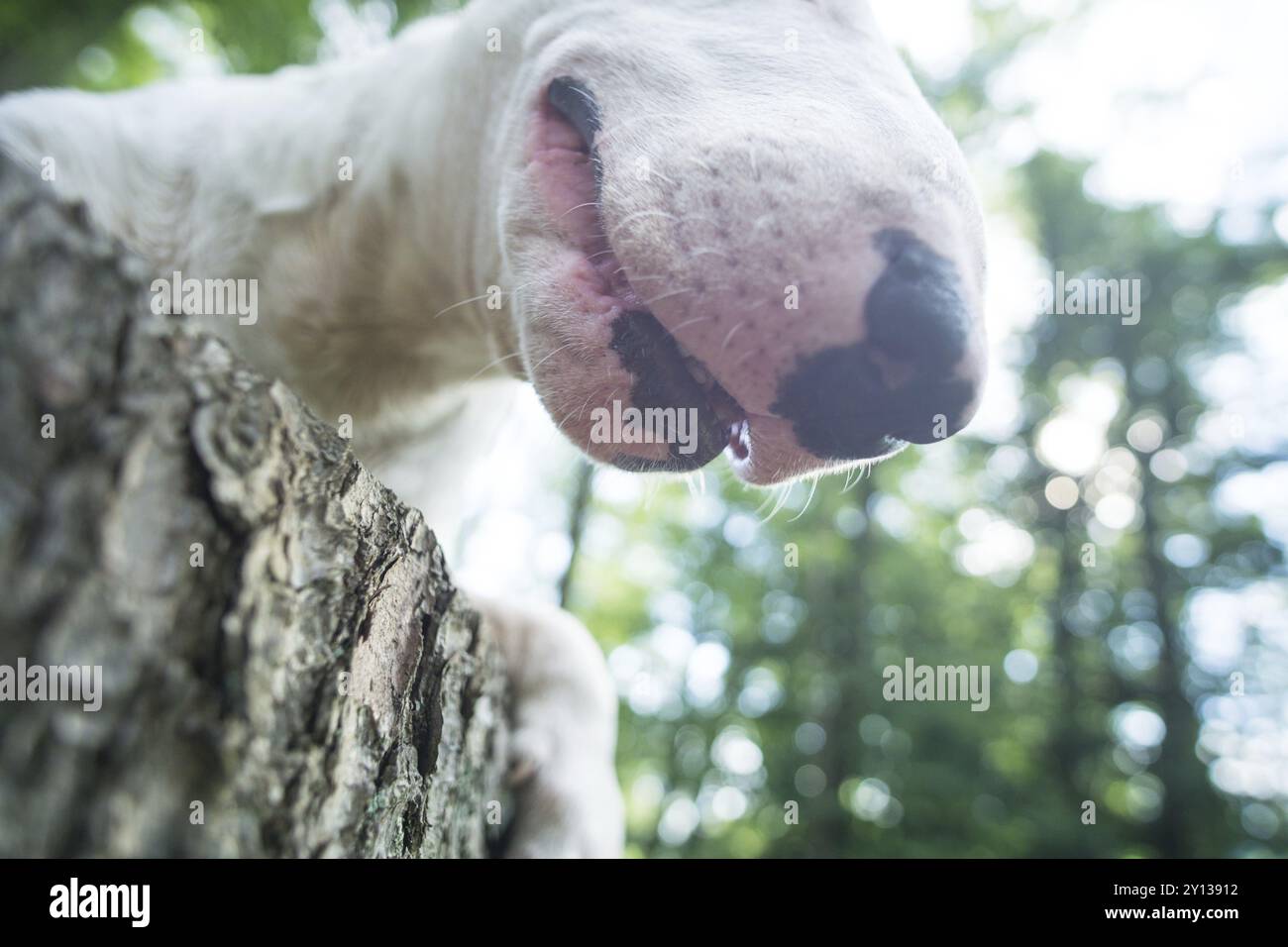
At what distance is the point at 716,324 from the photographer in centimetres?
142

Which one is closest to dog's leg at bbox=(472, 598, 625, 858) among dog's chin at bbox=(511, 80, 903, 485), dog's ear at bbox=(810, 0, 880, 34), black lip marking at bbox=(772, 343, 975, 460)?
dog's chin at bbox=(511, 80, 903, 485)

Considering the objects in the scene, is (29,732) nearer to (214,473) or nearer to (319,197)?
(214,473)

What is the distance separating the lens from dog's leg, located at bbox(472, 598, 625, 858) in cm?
213

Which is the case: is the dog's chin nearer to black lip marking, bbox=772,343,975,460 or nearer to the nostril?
black lip marking, bbox=772,343,975,460

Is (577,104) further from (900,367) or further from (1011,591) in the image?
(1011,591)

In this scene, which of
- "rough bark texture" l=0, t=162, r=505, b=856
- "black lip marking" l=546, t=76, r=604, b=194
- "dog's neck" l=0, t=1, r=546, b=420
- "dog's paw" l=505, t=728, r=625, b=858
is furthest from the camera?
"dog's neck" l=0, t=1, r=546, b=420

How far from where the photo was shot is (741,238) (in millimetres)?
1414

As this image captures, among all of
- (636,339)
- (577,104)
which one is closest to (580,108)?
(577,104)

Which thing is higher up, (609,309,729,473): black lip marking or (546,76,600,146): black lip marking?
(546,76,600,146): black lip marking

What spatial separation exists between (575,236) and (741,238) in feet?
1.35

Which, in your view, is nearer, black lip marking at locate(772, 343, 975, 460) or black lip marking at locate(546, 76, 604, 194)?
black lip marking at locate(772, 343, 975, 460)

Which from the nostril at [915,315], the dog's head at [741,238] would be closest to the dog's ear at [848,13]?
the dog's head at [741,238]

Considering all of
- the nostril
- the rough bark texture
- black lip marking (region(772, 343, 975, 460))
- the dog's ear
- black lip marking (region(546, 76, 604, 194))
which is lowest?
the rough bark texture
